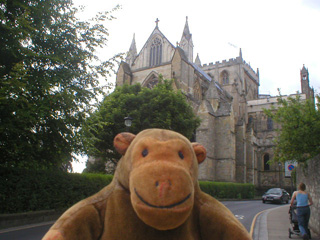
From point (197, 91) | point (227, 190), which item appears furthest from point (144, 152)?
point (197, 91)

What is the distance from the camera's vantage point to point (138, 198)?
62.9 inches

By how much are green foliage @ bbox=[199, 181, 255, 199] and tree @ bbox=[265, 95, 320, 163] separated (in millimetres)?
12122

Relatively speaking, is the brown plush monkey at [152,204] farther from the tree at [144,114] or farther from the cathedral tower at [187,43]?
the cathedral tower at [187,43]

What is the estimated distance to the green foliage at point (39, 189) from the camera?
30.6 ft

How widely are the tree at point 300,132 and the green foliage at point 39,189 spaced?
29.0ft

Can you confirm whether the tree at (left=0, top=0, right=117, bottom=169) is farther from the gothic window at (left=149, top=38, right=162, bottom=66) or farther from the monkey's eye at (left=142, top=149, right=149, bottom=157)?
the gothic window at (left=149, top=38, right=162, bottom=66)

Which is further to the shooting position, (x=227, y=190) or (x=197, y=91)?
(x=197, y=91)

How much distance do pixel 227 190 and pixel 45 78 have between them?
71.7 feet

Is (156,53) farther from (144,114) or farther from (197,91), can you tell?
(144,114)

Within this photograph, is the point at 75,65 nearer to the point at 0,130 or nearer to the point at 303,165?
the point at 0,130

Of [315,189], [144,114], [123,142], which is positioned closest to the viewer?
[123,142]

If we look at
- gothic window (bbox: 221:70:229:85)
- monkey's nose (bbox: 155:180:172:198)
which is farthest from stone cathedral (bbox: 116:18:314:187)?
monkey's nose (bbox: 155:180:172:198)

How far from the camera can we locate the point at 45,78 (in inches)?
345

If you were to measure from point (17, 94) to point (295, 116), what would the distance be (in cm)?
961
